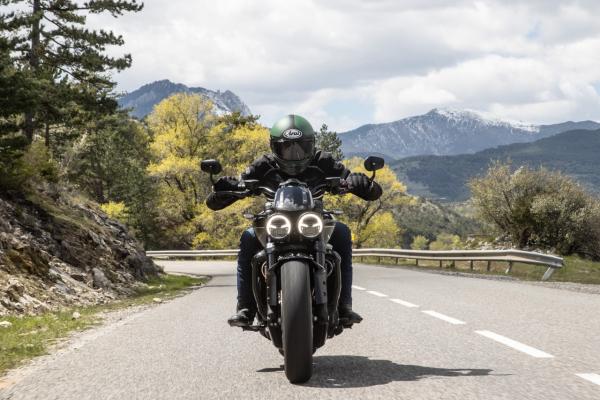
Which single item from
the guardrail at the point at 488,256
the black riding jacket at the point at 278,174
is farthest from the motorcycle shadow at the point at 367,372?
the guardrail at the point at 488,256

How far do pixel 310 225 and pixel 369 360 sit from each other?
5.12ft

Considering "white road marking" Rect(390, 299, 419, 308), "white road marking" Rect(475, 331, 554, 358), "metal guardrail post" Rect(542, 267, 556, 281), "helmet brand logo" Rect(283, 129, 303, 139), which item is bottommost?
"metal guardrail post" Rect(542, 267, 556, 281)

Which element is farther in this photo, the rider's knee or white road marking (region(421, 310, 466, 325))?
white road marking (region(421, 310, 466, 325))

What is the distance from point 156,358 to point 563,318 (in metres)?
5.02

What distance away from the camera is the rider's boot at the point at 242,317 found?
5.63 meters

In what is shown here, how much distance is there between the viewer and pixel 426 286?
15.2 metres

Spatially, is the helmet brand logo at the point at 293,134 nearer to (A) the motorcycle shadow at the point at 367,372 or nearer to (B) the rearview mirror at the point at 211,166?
(B) the rearview mirror at the point at 211,166

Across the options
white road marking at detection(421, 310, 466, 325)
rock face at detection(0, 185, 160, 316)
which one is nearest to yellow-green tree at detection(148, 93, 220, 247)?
rock face at detection(0, 185, 160, 316)

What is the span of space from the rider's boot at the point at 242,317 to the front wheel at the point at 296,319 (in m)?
0.84

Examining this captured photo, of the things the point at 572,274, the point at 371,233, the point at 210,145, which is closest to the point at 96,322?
the point at 572,274

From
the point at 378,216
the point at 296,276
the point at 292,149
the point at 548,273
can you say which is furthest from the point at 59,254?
the point at 378,216

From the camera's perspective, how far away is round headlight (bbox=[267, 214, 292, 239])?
4996 mm

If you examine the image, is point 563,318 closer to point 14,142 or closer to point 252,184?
point 252,184

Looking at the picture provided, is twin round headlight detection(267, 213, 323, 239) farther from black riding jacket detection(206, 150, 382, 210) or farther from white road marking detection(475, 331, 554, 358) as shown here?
white road marking detection(475, 331, 554, 358)
